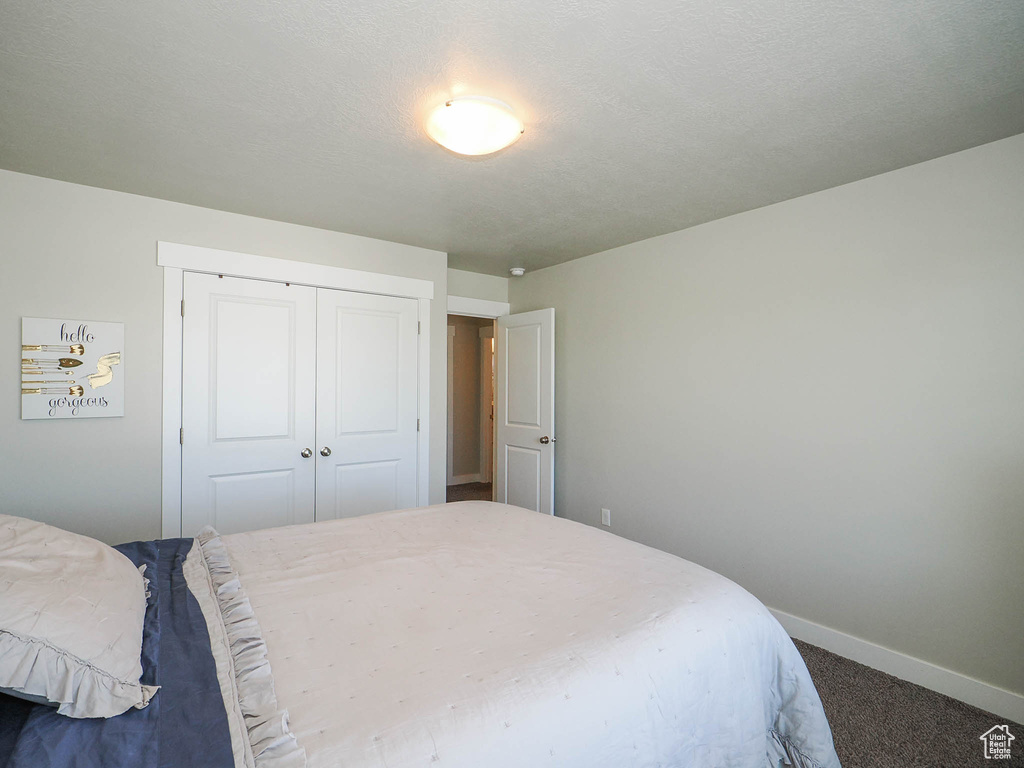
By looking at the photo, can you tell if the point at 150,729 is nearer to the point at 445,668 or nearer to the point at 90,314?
the point at 445,668

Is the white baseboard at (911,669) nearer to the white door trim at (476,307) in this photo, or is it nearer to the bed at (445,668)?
the bed at (445,668)

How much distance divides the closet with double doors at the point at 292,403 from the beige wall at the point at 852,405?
1.71 meters

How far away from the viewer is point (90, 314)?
275 cm

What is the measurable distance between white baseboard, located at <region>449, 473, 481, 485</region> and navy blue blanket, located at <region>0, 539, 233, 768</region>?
5.72 m

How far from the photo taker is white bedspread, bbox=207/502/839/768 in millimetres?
1023

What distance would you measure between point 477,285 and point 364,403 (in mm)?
1587

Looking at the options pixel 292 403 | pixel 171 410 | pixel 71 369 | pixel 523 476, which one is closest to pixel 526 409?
pixel 523 476

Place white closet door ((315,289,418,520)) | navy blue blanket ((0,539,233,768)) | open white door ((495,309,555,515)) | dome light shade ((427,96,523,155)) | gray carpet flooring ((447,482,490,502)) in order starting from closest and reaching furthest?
navy blue blanket ((0,539,233,768)), dome light shade ((427,96,523,155)), white closet door ((315,289,418,520)), open white door ((495,309,555,515)), gray carpet flooring ((447,482,490,502))

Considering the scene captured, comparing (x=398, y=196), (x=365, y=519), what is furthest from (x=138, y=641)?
(x=398, y=196)

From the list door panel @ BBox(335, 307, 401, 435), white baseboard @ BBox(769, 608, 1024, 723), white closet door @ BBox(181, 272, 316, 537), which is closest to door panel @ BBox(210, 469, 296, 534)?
white closet door @ BBox(181, 272, 316, 537)

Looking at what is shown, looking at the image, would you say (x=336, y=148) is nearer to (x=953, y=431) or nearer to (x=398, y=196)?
(x=398, y=196)

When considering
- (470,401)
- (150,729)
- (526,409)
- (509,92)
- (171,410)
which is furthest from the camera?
(470,401)

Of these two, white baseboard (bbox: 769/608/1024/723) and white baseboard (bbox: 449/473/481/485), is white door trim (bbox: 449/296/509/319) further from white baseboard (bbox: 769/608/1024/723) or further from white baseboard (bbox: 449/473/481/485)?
white baseboard (bbox: 769/608/1024/723)

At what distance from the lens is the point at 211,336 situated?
123 inches
